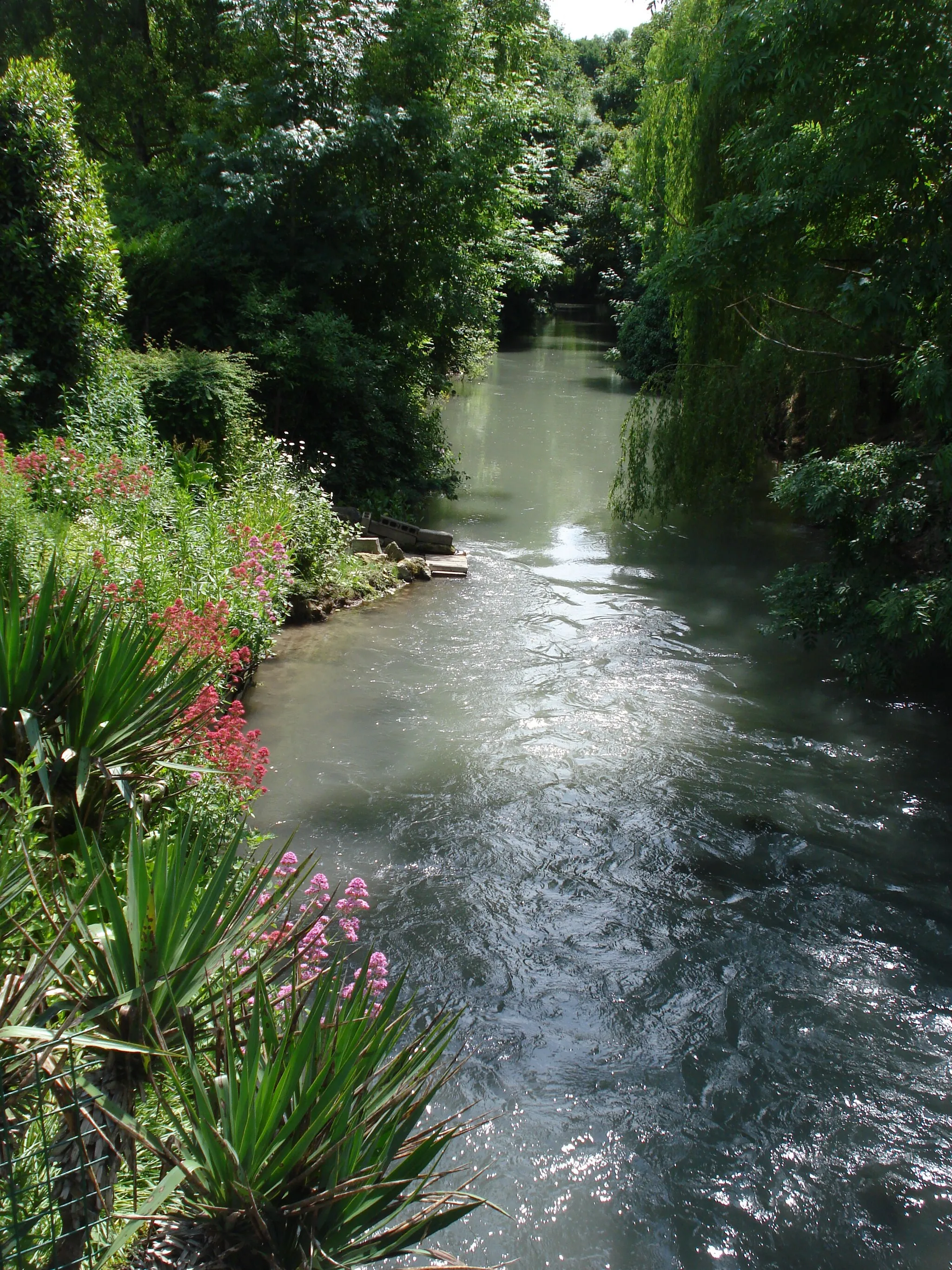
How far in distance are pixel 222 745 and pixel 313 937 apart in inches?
63.3

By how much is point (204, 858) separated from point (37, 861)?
133 centimetres

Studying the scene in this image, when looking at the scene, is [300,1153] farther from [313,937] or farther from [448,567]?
[448,567]

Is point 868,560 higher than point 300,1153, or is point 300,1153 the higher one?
point 868,560

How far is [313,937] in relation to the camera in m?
3.74

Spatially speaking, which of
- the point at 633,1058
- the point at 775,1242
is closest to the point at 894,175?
the point at 633,1058

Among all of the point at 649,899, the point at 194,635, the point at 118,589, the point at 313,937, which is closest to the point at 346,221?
the point at 118,589

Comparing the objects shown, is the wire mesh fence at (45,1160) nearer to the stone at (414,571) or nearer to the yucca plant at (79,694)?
the yucca plant at (79,694)

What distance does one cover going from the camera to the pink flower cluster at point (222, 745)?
477cm

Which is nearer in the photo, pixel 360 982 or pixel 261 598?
pixel 360 982

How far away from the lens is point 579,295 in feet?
169

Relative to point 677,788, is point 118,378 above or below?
above

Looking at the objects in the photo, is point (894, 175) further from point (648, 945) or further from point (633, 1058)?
point (633, 1058)

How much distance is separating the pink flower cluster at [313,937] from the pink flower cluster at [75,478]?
3.82 metres

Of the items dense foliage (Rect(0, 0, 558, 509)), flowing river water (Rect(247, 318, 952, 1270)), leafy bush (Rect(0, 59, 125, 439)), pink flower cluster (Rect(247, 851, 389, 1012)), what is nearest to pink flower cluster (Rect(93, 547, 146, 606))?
flowing river water (Rect(247, 318, 952, 1270))
